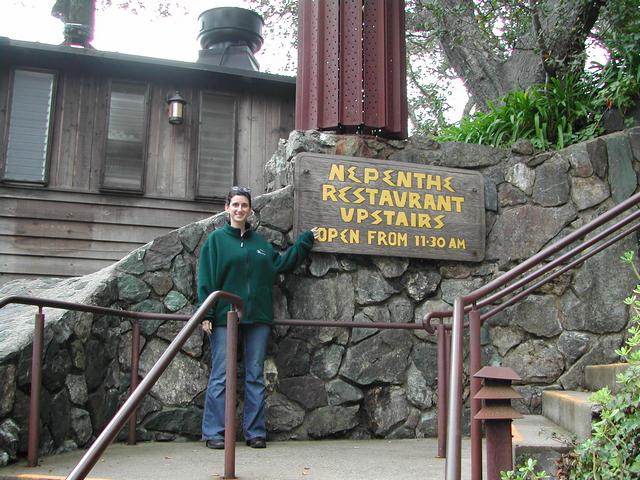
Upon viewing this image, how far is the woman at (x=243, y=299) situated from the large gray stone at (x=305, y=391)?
0.39 m

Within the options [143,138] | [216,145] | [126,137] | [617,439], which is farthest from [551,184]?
[126,137]

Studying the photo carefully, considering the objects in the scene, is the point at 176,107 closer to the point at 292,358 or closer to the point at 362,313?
the point at 362,313

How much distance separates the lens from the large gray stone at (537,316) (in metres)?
5.66

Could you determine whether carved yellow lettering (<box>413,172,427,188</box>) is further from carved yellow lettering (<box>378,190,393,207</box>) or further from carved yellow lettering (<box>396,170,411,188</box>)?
carved yellow lettering (<box>378,190,393,207</box>)

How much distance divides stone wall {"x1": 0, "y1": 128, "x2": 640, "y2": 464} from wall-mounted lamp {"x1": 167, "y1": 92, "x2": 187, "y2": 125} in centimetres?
341

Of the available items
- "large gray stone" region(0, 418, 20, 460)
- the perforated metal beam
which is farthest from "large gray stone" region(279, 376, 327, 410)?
the perforated metal beam

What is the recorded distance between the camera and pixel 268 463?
407 centimetres

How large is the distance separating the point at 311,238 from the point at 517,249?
174 cm

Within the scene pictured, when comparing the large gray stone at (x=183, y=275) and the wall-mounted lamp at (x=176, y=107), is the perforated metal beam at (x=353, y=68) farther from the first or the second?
Answer: the wall-mounted lamp at (x=176, y=107)

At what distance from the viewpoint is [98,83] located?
9031 millimetres

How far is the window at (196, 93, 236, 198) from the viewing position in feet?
30.2

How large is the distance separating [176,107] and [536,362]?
5.46m

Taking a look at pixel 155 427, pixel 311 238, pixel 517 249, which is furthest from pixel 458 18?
pixel 155 427

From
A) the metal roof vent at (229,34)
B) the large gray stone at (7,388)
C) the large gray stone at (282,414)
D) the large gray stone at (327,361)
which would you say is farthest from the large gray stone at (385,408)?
the metal roof vent at (229,34)
